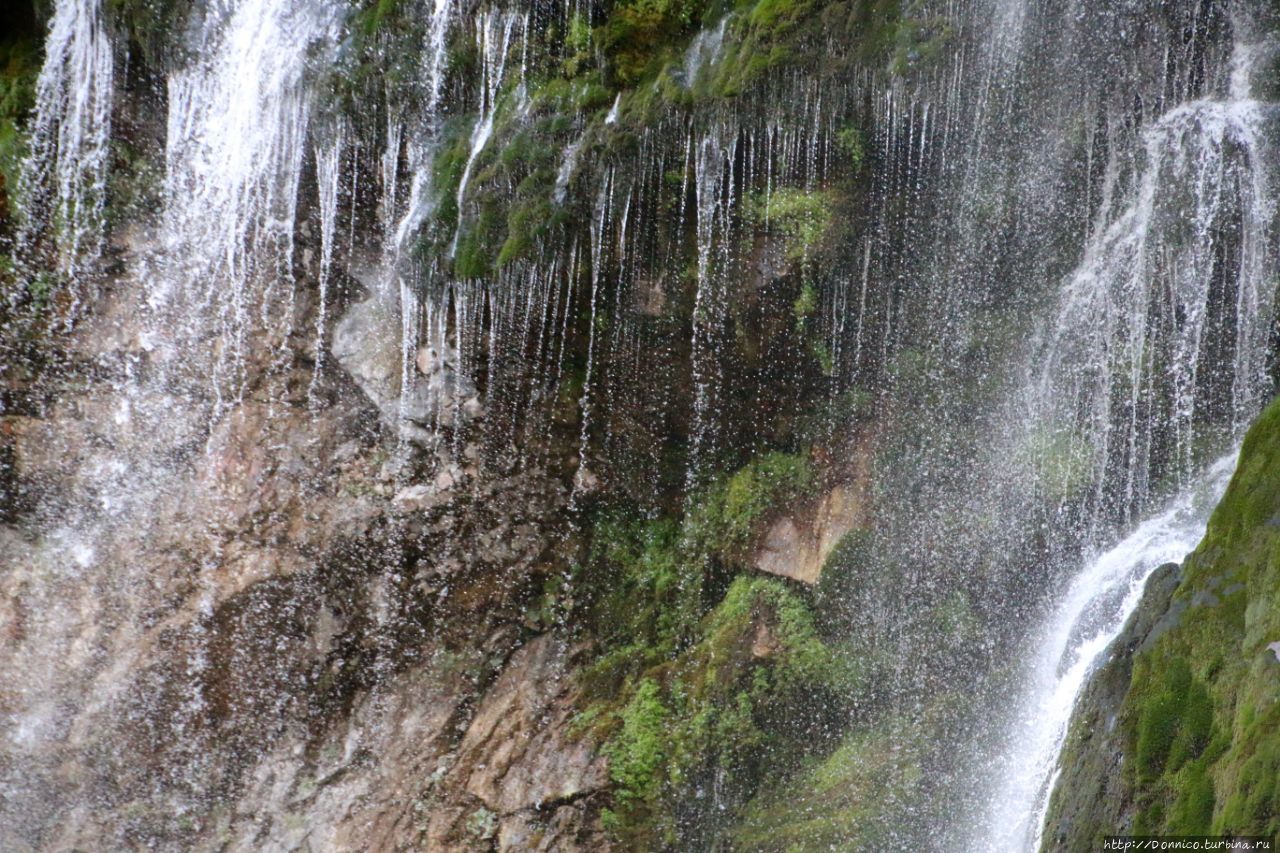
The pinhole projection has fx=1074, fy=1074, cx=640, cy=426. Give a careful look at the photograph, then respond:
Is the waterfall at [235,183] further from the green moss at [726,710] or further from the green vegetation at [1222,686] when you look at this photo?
the green vegetation at [1222,686]

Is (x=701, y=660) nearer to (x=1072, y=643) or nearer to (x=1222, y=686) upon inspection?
(x=1072, y=643)

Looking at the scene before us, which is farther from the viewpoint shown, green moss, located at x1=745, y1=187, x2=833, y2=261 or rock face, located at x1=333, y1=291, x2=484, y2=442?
rock face, located at x1=333, y1=291, x2=484, y2=442

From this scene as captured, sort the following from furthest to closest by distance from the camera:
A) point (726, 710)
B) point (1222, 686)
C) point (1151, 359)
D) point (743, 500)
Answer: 1. point (743, 500)
2. point (726, 710)
3. point (1151, 359)
4. point (1222, 686)

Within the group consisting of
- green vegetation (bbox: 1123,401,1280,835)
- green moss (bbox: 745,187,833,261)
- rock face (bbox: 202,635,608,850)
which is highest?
green moss (bbox: 745,187,833,261)

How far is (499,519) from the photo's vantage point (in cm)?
800

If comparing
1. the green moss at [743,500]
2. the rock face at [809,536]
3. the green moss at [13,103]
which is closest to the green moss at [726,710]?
the rock face at [809,536]

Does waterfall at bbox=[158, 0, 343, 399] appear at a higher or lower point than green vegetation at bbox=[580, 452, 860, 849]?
higher

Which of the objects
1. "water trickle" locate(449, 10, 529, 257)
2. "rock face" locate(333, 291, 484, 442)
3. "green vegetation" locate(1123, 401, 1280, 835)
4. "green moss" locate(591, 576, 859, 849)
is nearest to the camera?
"green vegetation" locate(1123, 401, 1280, 835)

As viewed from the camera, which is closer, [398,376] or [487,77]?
[487,77]

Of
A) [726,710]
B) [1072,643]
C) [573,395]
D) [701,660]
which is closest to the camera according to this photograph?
[1072,643]

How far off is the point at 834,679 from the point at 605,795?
5.59 ft

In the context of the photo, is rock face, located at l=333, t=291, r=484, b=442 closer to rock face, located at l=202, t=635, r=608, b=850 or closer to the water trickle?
the water trickle

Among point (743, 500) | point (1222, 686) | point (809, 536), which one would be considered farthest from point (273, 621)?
point (1222, 686)

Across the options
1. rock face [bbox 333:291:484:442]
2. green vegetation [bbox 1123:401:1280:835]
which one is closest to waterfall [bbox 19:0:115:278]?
rock face [bbox 333:291:484:442]
